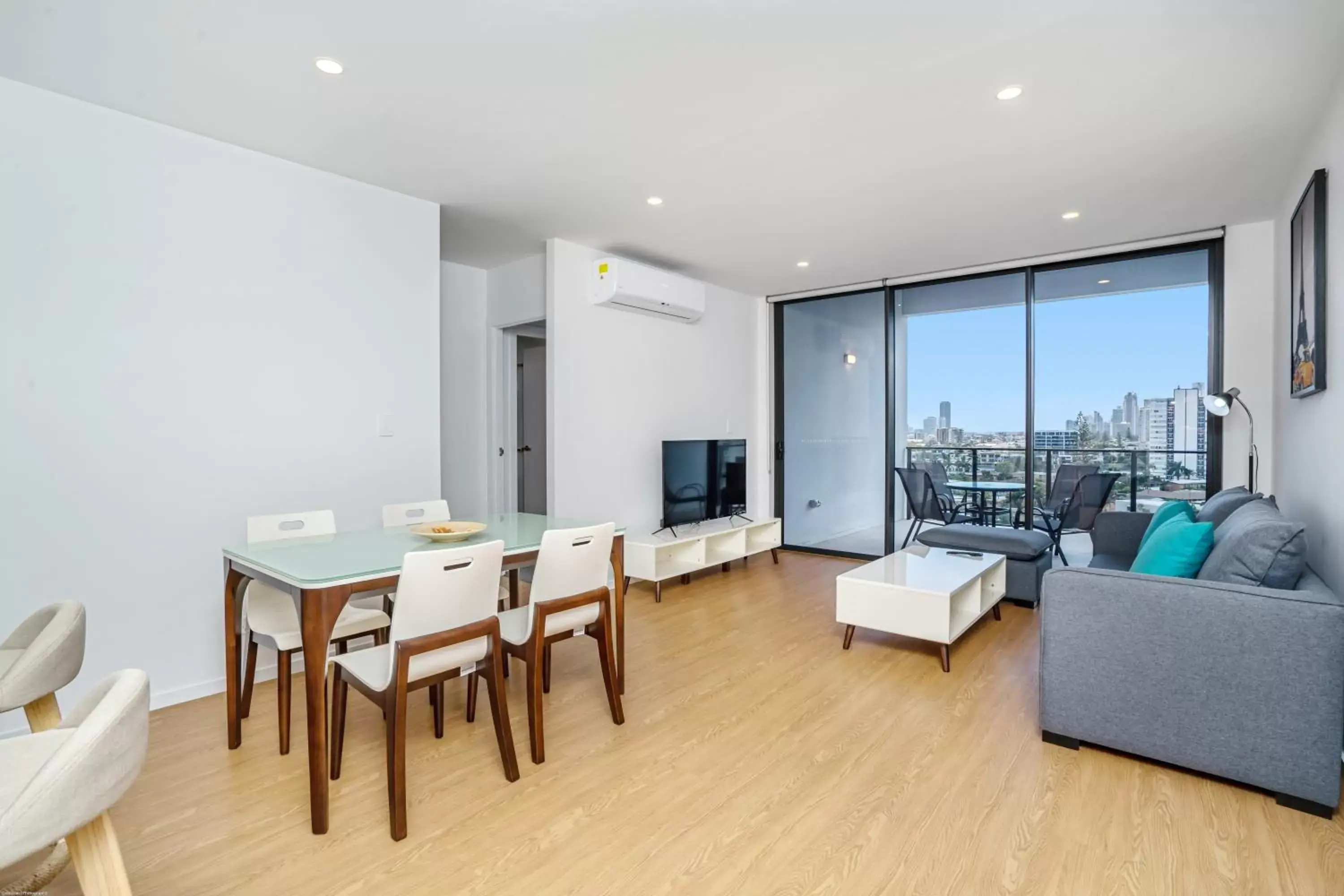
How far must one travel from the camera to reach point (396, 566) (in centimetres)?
200

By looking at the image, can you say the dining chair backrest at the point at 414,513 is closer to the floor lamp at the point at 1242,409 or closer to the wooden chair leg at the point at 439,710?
the wooden chair leg at the point at 439,710

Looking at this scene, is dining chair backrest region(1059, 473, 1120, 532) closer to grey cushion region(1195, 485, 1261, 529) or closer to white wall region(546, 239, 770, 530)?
grey cushion region(1195, 485, 1261, 529)

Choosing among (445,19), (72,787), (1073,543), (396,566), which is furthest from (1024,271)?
(72,787)

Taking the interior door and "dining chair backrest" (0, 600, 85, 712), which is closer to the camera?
"dining chair backrest" (0, 600, 85, 712)

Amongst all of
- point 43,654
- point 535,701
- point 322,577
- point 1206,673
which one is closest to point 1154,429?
point 1206,673

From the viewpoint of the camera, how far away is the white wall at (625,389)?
4457 millimetres

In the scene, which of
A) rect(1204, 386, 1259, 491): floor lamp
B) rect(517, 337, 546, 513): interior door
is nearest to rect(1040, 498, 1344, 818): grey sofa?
rect(1204, 386, 1259, 491): floor lamp

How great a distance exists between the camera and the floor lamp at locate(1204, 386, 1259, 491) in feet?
12.2

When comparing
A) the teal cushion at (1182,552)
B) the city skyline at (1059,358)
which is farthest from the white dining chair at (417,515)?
the city skyline at (1059,358)

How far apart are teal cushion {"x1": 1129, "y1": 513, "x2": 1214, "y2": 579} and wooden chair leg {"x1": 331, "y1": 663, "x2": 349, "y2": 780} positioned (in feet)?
9.49

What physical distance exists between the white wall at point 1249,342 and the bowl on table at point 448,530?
182 inches

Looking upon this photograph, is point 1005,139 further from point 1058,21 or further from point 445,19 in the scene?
point 445,19

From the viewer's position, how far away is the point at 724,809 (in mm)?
2020

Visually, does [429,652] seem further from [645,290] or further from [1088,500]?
[1088,500]
